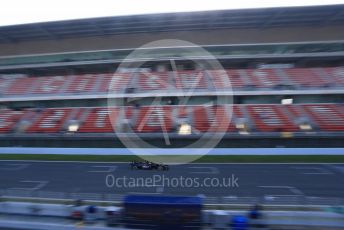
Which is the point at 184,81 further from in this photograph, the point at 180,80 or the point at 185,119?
the point at 185,119

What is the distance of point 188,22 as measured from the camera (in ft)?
78.0

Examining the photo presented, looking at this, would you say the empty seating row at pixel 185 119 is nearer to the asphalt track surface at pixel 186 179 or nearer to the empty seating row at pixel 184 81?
the empty seating row at pixel 184 81

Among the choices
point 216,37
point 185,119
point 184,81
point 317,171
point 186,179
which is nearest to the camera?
point 186,179

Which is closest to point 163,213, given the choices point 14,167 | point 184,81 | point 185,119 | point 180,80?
point 14,167

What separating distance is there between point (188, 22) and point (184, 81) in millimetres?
5396

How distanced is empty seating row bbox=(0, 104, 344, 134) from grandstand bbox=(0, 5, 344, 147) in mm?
80

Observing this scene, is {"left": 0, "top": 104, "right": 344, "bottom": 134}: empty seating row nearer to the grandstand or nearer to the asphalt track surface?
the grandstand

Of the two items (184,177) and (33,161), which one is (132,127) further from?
(184,177)

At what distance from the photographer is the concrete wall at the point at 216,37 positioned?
2406cm

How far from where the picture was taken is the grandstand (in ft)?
64.1

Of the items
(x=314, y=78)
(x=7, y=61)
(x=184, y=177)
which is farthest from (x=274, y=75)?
(x=7, y=61)

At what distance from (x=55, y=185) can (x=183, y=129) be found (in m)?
9.83

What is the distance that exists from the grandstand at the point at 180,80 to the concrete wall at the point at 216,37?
0.09 m

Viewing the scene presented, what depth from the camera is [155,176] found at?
13.1 m
